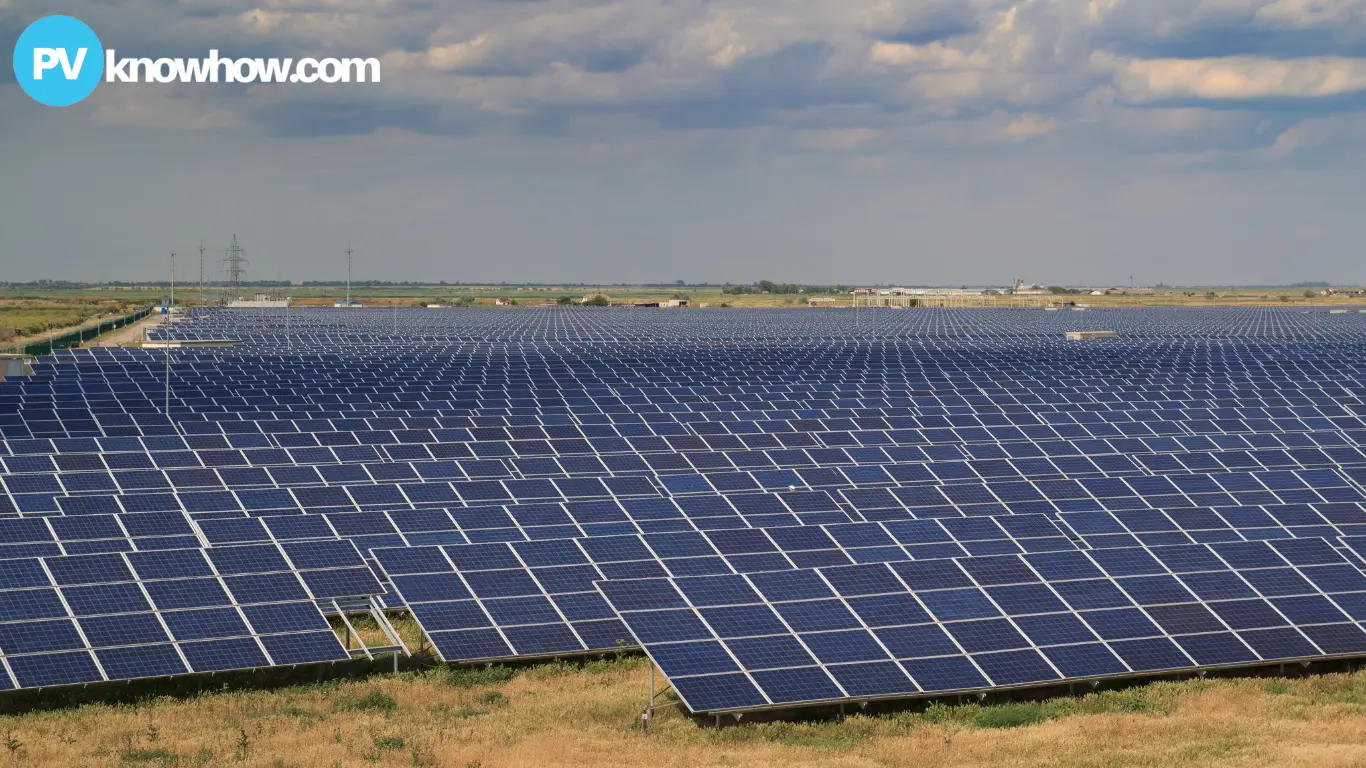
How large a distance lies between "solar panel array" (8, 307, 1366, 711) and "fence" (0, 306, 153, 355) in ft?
82.8

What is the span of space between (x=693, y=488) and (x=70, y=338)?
7772 centimetres

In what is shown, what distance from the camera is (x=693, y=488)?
27656 millimetres

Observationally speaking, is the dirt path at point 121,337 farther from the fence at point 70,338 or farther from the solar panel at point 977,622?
the solar panel at point 977,622

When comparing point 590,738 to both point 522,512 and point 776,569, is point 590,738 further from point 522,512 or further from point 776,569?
point 522,512

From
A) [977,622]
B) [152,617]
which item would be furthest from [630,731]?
[152,617]

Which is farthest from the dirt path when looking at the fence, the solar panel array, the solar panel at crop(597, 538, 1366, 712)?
the solar panel at crop(597, 538, 1366, 712)

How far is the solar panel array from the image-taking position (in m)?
19.9

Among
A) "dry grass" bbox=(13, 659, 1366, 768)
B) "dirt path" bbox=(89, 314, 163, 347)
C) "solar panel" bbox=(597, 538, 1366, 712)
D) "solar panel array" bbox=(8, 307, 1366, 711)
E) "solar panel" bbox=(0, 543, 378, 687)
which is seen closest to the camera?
"dry grass" bbox=(13, 659, 1366, 768)

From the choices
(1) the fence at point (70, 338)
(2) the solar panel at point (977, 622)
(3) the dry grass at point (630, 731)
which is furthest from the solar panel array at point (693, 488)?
(1) the fence at point (70, 338)

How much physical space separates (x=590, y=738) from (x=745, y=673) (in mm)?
2016

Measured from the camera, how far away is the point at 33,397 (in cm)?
4209

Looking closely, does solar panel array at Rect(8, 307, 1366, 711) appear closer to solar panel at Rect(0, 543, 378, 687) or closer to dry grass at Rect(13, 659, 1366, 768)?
solar panel at Rect(0, 543, 378, 687)

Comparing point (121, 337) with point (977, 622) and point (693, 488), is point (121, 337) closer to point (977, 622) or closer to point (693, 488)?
point (693, 488)

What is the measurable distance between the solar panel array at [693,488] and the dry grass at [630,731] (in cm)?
58
